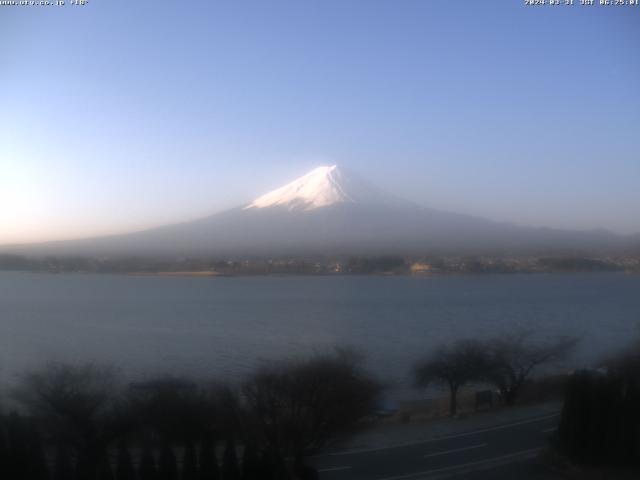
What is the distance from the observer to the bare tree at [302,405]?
4348 mm

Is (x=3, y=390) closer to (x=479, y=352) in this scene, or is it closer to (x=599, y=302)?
(x=479, y=352)

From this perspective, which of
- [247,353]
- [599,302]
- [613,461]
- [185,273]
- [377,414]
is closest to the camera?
[613,461]

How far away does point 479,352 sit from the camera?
7270mm

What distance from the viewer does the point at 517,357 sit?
7480mm

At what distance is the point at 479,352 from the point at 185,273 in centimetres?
464

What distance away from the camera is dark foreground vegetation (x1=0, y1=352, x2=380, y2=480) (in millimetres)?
3594

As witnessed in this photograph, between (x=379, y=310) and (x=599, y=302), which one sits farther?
(x=599, y=302)

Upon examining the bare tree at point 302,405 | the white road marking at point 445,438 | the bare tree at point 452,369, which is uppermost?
the bare tree at point 302,405

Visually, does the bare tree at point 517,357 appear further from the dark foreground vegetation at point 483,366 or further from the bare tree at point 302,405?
the bare tree at point 302,405

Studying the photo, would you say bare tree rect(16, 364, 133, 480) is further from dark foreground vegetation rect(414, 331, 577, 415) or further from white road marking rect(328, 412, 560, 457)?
dark foreground vegetation rect(414, 331, 577, 415)

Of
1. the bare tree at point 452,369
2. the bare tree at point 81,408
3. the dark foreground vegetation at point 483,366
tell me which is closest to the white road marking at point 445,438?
the dark foreground vegetation at point 483,366

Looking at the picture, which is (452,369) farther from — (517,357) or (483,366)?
(517,357)

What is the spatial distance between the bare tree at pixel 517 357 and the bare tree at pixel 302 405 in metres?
2.49

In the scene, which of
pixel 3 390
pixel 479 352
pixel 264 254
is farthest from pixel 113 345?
pixel 479 352
